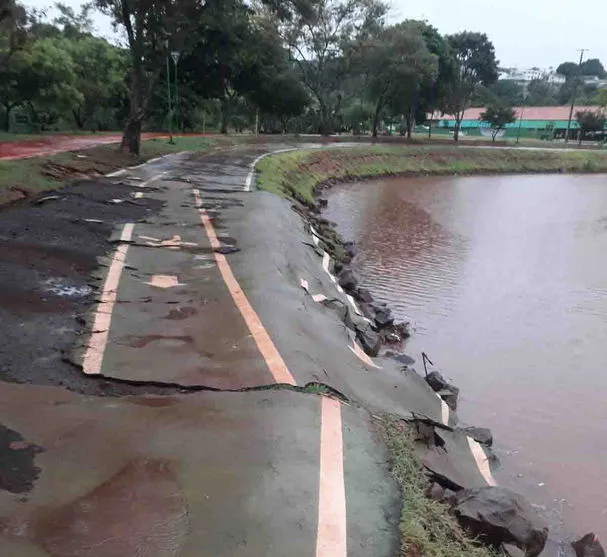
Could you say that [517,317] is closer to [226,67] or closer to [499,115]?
[226,67]

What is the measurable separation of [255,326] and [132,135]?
1790 centimetres

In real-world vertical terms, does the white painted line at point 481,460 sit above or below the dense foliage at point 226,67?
below

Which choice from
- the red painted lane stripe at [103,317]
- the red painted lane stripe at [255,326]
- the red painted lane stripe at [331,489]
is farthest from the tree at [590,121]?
the red painted lane stripe at [331,489]

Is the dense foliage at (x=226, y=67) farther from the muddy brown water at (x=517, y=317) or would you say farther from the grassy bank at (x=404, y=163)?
the muddy brown water at (x=517, y=317)

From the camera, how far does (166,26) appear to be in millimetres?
21453

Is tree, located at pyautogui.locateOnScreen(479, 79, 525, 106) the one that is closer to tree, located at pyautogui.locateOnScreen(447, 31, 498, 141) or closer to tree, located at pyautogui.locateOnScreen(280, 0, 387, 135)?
tree, located at pyautogui.locateOnScreen(447, 31, 498, 141)

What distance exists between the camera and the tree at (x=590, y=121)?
73.6 metres

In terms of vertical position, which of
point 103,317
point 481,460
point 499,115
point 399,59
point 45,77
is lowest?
point 481,460

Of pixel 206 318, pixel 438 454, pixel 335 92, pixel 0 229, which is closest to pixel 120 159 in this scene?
pixel 0 229

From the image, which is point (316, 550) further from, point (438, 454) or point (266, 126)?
point (266, 126)

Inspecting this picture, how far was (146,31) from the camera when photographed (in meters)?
22.2

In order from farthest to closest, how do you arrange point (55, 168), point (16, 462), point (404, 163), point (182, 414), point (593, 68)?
1. point (593, 68)
2. point (404, 163)
3. point (55, 168)
4. point (182, 414)
5. point (16, 462)

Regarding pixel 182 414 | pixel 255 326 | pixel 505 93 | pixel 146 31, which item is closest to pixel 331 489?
pixel 182 414

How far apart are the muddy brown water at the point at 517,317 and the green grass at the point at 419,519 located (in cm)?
182
